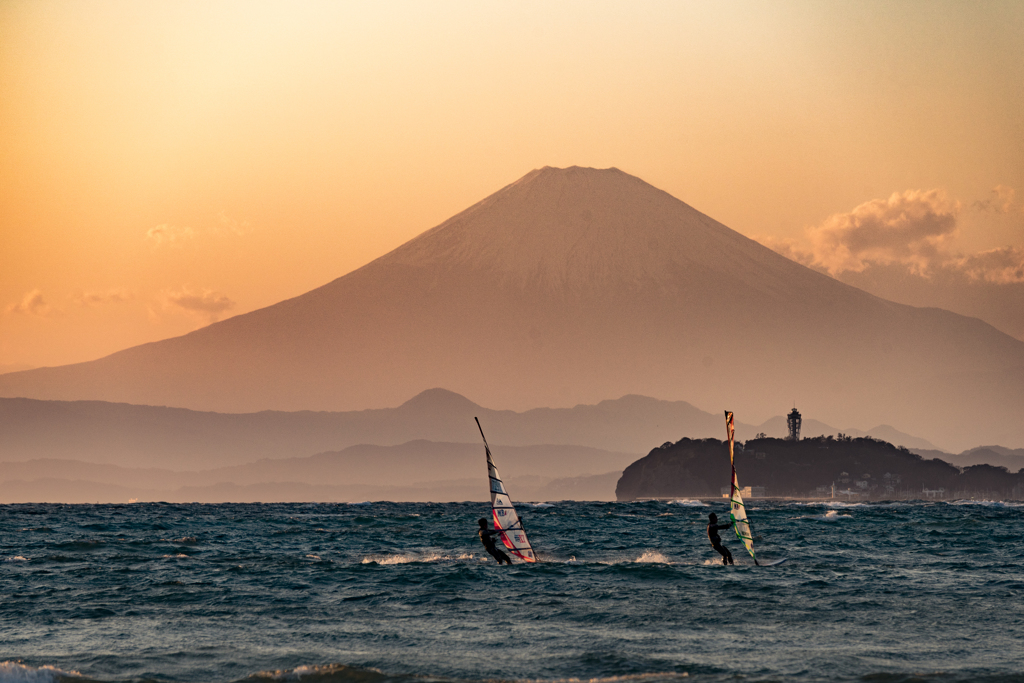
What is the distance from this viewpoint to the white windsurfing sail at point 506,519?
1489 inches

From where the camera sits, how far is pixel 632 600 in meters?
28.5

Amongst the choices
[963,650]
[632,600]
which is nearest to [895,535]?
[632,600]

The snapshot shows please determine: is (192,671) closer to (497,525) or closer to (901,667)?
(901,667)

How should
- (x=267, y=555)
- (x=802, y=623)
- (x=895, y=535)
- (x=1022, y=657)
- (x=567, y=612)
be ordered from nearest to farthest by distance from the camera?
(x=1022, y=657) < (x=802, y=623) < (x=567, y=612) < (x=267, y=555) < (x=895, y=535)

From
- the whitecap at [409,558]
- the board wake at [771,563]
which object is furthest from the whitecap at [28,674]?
the board wake at [771,563]

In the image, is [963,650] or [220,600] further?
[220,600]

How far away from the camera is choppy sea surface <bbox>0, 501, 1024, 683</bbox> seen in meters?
19.5

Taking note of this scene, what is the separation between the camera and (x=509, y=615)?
26.2m

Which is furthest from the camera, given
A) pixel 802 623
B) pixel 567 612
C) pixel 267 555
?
pixel 267 555

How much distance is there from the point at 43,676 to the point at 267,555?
26.4m

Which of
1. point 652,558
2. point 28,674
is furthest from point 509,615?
point 652,558

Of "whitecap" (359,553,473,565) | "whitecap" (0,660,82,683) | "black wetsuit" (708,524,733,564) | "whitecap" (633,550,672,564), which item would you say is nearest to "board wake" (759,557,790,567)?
"black wetsuit" (708,524,733,564)

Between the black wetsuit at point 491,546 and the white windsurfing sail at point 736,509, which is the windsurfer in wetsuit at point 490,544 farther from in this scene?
the white windsurfing sail at point 736,509

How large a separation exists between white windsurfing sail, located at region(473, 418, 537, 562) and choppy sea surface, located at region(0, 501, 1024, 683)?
1335mm
